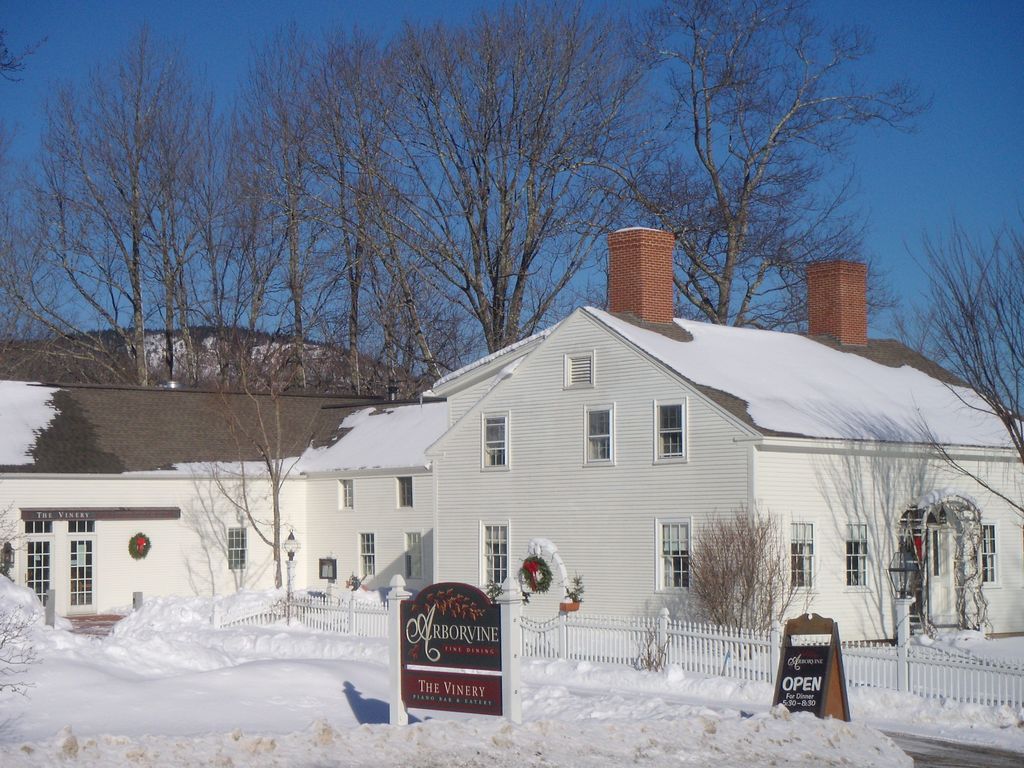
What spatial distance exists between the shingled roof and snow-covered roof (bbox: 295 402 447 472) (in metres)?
0.81

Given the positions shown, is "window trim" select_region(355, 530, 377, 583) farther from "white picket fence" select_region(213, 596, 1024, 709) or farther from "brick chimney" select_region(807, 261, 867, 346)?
"brick chimney" select_region(807, 261, 867, 346)

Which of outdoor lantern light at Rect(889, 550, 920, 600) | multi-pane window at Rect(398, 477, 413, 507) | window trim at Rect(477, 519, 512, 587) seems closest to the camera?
outdoor lantern light at Rect(889, 550, 920, 600)

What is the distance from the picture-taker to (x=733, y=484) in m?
24.6

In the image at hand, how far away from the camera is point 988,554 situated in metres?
27.7

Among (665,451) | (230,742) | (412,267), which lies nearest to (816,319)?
(665,451)

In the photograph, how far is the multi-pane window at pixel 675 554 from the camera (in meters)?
25.4

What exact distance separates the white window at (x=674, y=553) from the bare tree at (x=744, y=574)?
1.16m

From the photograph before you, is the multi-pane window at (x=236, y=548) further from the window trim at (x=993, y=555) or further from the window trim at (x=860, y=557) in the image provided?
the window trim at (x=993, y=555)

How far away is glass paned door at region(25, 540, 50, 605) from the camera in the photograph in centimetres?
3306

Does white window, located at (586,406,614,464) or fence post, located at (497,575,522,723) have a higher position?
white window, located at (586,406,614,464)

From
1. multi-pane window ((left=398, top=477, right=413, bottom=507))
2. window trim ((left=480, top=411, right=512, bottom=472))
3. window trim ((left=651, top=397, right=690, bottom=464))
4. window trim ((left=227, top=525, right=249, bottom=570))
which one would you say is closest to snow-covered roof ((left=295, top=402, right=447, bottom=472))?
multi-pane window ((left=398, top=477, right=413, bottom=507))

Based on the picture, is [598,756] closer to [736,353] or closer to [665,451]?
[665,451]

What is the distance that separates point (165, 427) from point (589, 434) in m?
15.6

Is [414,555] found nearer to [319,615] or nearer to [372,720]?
[319,615]
